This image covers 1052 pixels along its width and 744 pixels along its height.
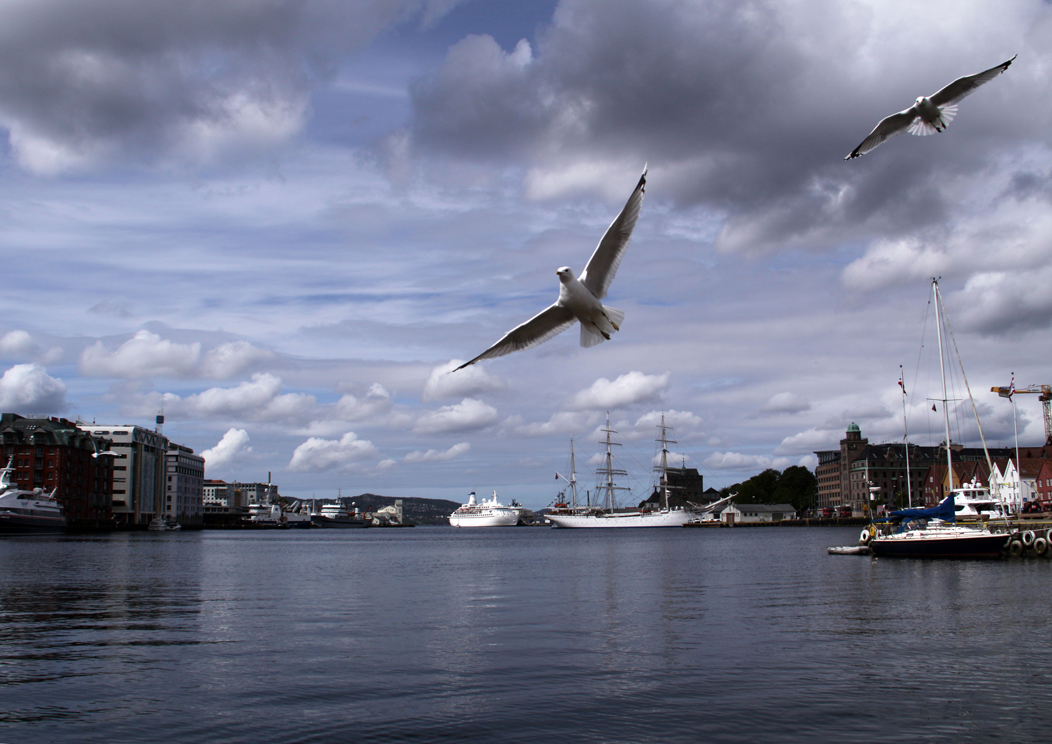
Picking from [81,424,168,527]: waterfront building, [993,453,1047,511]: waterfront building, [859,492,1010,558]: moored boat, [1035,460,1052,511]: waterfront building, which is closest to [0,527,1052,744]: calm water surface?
[859,492,1010,558]: moored boat

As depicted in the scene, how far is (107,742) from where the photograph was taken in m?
13.9

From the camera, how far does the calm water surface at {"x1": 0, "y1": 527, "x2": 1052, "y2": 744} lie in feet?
48.4

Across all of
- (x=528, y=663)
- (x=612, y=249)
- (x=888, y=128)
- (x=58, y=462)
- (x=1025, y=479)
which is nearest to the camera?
(x=612, y=249)

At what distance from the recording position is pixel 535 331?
16.2m

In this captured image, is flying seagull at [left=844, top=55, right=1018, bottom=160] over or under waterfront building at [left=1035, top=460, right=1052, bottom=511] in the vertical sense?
over

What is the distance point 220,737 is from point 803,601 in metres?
24.8

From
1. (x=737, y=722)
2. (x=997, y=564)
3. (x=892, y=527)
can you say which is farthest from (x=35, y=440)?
(x=737, y=722)

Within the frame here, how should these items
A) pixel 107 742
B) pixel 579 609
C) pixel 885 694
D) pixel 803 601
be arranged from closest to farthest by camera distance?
pixel 107 742
pixel 885 694
pixel 579 609
pixel 803 601

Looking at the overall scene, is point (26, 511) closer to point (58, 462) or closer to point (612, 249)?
point (58, 462)

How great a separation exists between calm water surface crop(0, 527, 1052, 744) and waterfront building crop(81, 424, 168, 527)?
12809cm

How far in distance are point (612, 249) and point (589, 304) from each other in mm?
1078

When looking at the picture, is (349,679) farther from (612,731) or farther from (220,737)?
(612,731)

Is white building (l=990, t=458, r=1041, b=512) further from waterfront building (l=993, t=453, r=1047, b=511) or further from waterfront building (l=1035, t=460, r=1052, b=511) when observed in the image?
waterfront building (l=1035, t=460, r=1052, b=511)

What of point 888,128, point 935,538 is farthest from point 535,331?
point 935,538
